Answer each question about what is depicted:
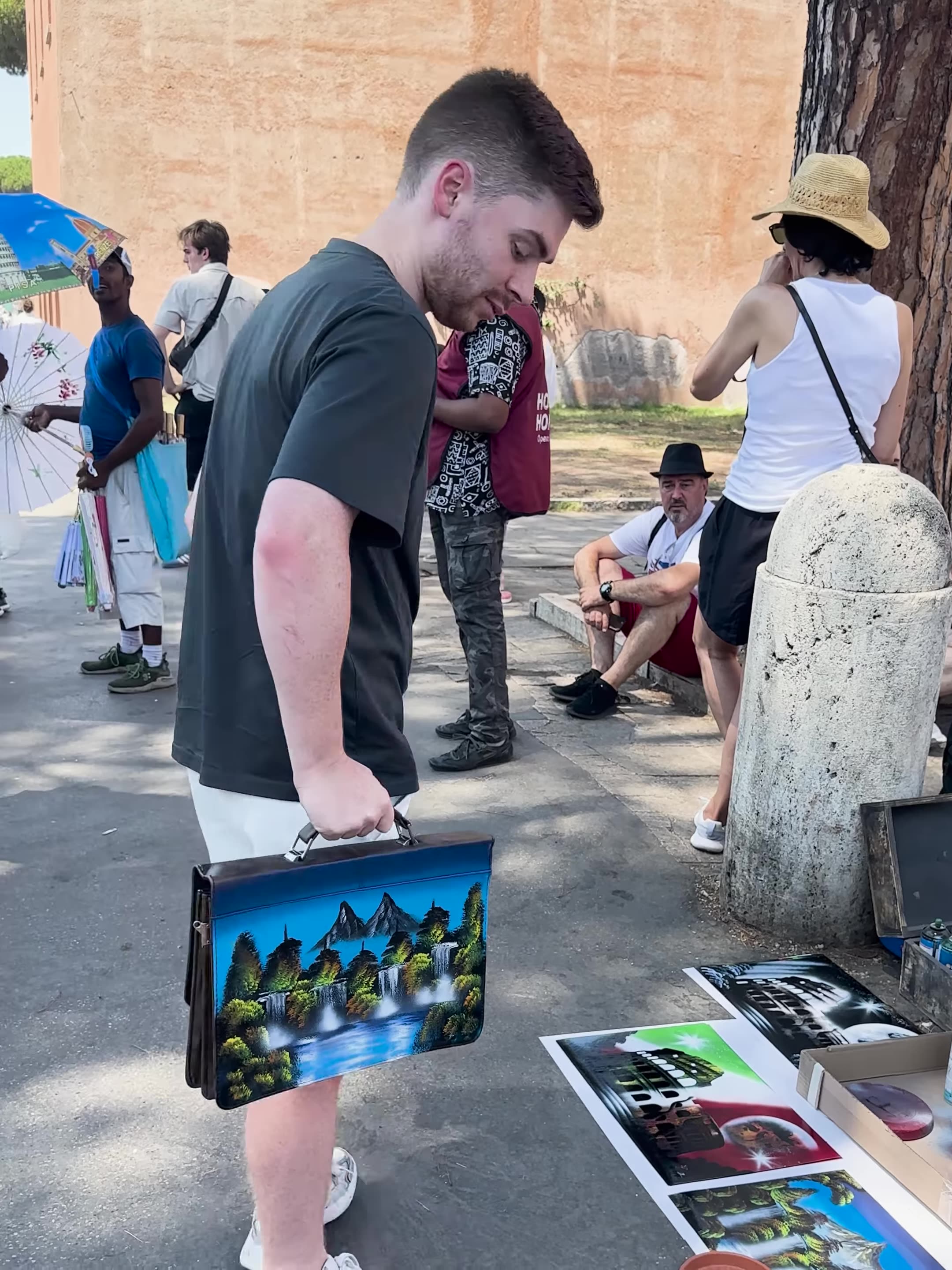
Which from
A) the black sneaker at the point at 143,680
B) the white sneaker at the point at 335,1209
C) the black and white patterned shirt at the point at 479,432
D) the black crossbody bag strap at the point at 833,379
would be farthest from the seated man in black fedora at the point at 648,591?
the white sneaker at the point at 335,1209

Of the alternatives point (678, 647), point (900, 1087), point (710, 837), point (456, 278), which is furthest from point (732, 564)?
point (456, 278)

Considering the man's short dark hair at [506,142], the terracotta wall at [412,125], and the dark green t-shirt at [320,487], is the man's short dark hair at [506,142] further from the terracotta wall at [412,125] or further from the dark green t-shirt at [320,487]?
the terracotta wall at [412,125]

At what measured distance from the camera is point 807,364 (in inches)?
139

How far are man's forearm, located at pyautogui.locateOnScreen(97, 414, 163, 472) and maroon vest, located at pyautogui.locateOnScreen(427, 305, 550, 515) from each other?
1.52m

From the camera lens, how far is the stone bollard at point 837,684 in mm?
3281

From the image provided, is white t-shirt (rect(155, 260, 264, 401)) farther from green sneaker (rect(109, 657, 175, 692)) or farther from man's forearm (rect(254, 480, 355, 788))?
man's forearm (rect(254, 480, 355, 788))

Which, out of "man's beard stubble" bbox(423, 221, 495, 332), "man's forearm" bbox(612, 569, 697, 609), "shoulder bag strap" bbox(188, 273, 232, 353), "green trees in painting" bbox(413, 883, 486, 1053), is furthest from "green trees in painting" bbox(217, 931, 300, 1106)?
"shoulder bag strap" bbox(188, 273, 232, 353)

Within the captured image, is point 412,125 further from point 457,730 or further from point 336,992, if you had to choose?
point 336,992

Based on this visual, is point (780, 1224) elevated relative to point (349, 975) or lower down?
lower down

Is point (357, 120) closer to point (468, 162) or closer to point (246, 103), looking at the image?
point (246, 103)

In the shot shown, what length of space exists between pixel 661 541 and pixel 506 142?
3923 millimetres

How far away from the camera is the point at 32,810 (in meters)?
4.34

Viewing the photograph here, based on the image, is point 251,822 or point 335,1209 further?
point 335,1209

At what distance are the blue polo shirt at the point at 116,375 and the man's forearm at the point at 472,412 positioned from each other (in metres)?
1.61
